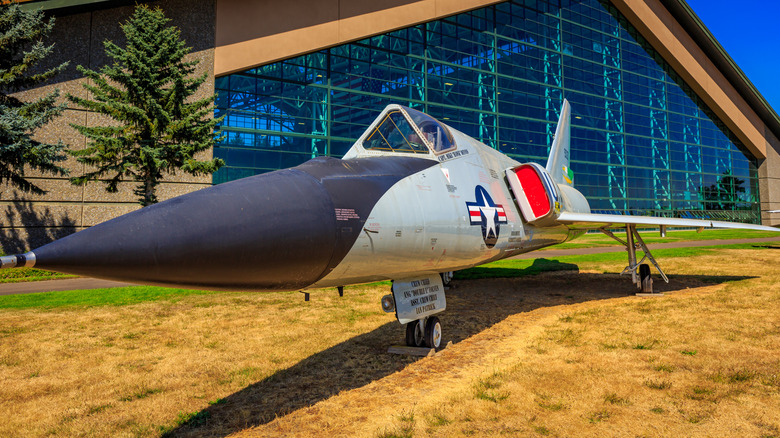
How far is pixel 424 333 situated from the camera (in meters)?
6.16

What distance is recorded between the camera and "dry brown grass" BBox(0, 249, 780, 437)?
3.86m

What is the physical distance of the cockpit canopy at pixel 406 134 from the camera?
534 centimetres


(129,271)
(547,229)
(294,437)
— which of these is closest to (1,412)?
(294,437)

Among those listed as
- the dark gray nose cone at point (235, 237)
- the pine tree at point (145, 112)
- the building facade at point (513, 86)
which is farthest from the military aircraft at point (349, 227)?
the building facade at point (513, 86)

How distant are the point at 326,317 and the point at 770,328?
7.46 metres

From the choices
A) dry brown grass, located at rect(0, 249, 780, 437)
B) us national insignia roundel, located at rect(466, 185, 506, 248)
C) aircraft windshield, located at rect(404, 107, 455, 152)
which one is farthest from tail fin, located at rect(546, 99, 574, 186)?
aircraft windshield, located at rect(404, 107, 455, 152)

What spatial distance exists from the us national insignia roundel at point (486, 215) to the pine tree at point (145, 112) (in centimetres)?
1401

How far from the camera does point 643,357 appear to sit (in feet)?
18.4

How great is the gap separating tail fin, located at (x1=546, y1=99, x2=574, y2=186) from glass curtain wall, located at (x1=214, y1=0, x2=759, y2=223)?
1568cm

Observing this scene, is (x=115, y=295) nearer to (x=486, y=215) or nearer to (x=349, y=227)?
(x=486, y=215)

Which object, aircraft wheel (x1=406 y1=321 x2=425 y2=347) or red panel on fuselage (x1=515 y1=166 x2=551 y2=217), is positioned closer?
aircraft wheel (x1=406 y1=321 x2=425 y2=347)

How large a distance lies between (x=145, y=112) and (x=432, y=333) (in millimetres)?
15471

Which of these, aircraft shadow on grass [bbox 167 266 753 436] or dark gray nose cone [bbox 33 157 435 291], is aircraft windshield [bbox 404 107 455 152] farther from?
aircraft shadow on grass [bbox 167 266 753 436]

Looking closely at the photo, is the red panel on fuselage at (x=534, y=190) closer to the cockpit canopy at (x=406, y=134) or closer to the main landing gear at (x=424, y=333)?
the cockpit canopy at (x=406, y=134)
